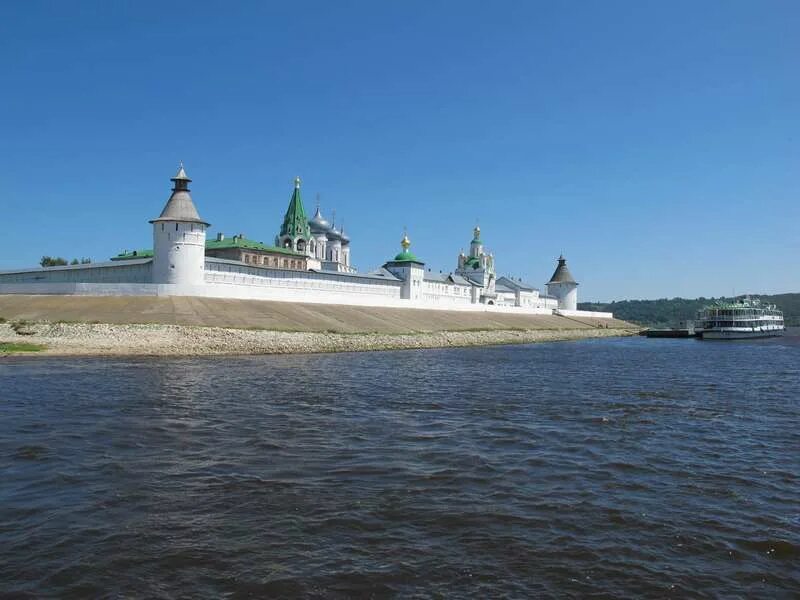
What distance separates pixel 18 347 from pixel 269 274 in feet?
92.9

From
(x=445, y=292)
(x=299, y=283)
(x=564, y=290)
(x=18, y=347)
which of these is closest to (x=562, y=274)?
(x=564, y=290)

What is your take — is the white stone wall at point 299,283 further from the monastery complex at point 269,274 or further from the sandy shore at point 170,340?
the sandy shore at point 170,340

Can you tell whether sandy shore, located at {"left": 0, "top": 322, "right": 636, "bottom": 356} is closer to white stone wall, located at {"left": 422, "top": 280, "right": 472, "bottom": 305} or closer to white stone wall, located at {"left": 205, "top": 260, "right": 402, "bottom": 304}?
white stone wall, located at {"left": 205, "top": 260, "right": 402, "bottom": 304}

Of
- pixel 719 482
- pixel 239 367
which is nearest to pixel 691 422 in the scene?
pixel 719 482

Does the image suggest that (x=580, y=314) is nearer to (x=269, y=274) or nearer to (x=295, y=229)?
(x=295, y=229)

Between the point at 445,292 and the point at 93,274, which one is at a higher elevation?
the point at 445,292

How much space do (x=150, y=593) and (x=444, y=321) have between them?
59404mm

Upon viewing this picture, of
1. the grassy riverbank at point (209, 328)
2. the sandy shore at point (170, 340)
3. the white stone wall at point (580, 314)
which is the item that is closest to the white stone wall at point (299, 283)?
the grassy riverbank at point (209, 328)

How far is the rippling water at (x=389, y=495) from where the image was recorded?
280 inches

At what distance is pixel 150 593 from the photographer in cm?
657

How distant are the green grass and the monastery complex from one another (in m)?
15.3

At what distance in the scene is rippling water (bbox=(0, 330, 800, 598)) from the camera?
7117mm

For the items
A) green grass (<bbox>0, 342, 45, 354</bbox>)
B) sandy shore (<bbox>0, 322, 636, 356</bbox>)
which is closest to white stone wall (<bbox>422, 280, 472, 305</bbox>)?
sandy shore (<bbox>0, 322, 636, 356</bbox>)

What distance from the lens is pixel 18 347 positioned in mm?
32375
